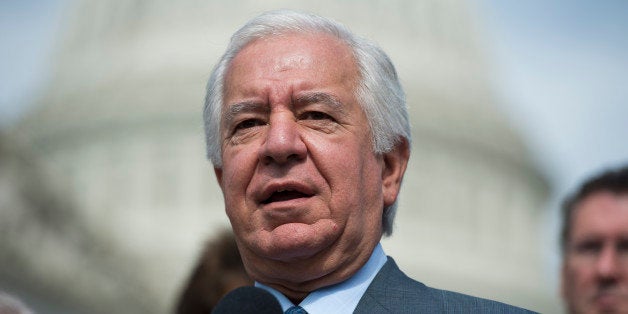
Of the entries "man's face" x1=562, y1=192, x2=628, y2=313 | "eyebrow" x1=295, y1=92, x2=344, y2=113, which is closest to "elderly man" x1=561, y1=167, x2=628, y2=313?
"man's face" x1=562, y1=192, x2=628, y2=313

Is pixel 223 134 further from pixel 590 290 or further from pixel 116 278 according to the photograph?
pixel 116 278

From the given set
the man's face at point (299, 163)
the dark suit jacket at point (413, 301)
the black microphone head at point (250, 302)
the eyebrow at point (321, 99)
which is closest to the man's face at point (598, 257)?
the man's face at point (299, 163)

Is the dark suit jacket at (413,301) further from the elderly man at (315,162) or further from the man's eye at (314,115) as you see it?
the man's eye at (314,115)

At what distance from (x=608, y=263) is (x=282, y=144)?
5.62 feet

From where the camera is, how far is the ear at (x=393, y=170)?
384 cm

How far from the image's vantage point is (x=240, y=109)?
373 centimetres

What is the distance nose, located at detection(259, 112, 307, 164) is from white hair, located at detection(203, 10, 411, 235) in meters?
0.28

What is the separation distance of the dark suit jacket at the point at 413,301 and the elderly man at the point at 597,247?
127 centimetres

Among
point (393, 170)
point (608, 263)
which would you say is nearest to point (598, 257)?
point (608, 263)

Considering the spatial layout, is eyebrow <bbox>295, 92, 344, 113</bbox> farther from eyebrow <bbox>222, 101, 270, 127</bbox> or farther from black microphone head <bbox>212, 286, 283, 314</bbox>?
black microphone head <bbox>212, 286, 283, 314</bbox>

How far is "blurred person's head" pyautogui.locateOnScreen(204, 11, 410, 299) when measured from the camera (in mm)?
3521

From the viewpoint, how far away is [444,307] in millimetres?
3490

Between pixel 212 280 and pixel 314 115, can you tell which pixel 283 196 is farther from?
pixel 212 280

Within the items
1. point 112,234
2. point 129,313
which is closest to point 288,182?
point 129,313
